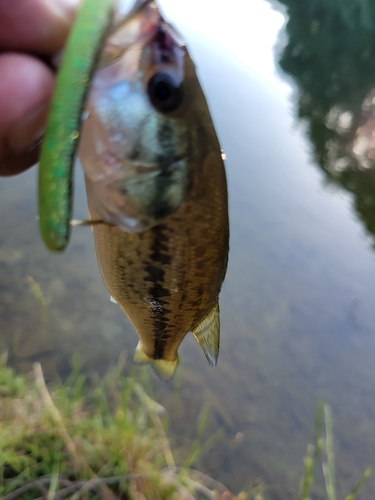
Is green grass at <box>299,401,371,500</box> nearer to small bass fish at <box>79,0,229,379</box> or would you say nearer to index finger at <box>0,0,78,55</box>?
small bass fish at <box>79,0,229,379</box>

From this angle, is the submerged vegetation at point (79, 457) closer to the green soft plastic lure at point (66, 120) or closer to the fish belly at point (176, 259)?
the fish belly at point (176, 259)

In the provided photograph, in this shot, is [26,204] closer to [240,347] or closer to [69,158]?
[240,347]

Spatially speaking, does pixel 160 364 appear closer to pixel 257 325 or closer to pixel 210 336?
pixel 210 336

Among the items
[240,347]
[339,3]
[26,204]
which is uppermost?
[339,3]

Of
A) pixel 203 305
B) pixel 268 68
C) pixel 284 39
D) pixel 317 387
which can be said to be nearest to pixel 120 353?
pixel 317 387

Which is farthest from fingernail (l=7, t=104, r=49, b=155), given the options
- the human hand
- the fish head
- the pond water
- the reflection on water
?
the reflection on water

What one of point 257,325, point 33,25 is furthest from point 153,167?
point 257,325
